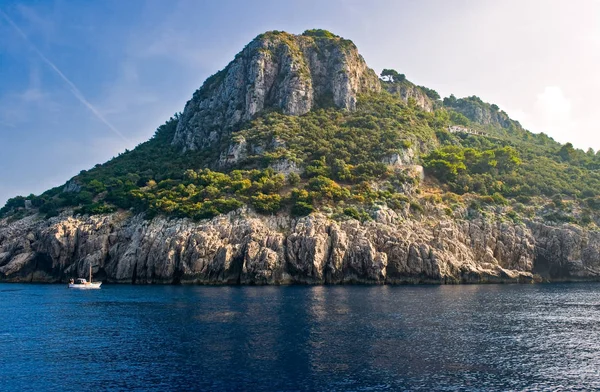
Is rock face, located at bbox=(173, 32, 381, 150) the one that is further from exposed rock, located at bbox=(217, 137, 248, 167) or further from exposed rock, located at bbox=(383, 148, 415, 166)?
exposed rock, located at bbox=(383, 148, 415, 166)

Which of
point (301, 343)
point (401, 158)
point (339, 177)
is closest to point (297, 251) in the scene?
point (339, 177)

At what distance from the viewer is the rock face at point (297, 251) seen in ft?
307

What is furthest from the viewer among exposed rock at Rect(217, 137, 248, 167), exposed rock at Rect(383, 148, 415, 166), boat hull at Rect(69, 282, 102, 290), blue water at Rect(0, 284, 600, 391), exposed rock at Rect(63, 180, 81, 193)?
exposed rock at Rect(63, 180, 81, 193)

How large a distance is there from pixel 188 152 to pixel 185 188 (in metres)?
42.8

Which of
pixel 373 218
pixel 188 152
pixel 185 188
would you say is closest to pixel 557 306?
Answer: pixel 373 218

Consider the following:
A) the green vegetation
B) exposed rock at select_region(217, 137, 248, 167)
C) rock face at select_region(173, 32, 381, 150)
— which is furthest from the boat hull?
rock face at select_region(173, 32, 381, 150)

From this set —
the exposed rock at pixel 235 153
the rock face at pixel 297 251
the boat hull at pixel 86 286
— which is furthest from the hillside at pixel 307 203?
the boat hull at pixel 86 286

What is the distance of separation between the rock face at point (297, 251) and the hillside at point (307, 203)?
0.30 metres

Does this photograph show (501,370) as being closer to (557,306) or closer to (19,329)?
(557,306)

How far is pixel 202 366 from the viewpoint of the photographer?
34969mm

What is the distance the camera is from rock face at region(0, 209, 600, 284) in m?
93.4

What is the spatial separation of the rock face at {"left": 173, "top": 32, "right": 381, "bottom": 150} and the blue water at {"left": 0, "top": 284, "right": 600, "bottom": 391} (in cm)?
9561

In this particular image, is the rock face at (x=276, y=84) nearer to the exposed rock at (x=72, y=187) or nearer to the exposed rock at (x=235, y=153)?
the exposed rock at (x=235, y=153)

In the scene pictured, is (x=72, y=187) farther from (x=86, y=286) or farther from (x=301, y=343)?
(x=301, y=343)
